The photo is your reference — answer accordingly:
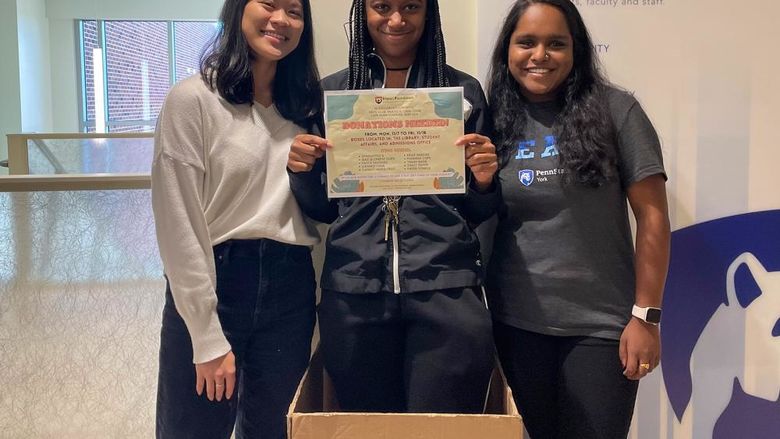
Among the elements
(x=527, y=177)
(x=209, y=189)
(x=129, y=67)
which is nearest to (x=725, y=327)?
(x=527, y=177)

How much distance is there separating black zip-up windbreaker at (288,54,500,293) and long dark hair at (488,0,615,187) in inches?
3.6

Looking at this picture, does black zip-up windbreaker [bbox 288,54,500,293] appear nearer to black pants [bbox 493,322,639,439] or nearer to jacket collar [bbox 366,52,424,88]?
jacket collar [bbox 366,52,424,88]

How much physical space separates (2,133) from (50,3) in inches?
73.5

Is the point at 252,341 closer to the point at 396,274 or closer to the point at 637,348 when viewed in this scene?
the point at 396,274

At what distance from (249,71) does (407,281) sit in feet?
1.83

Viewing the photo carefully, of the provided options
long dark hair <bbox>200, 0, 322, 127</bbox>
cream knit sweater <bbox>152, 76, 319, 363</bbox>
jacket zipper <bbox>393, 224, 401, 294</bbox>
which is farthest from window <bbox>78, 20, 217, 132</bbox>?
jacket zipper <bbox>393, 224, 401, 294</bbox>

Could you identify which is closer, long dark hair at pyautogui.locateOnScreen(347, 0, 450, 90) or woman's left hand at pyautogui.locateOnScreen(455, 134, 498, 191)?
woman's left hand at pyautogui.locateOnScreen(455, 134, 498, 191)

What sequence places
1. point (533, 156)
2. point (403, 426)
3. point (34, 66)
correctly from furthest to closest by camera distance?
point (34, 66) → point (533, 156) → point (403, 426)

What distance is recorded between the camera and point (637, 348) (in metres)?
1.36

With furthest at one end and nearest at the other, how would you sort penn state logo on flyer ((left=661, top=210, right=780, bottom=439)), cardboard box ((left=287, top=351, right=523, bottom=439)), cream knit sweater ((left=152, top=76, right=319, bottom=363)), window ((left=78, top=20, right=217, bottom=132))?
window ((left=78, top=20, right=217, bottom=132)), penn state logo on flyer ((left=661, top=210, right=780, bottom=439)), cream knit sweater ((left=152, top=76, right=319, bottom=363)), cardboard box ((left=287, top=351, right=523, bottom=439))

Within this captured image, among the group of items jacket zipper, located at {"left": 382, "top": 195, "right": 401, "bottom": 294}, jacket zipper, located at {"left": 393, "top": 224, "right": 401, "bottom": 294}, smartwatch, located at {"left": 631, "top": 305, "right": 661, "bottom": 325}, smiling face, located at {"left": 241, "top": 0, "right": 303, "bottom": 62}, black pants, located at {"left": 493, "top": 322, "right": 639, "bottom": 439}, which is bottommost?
black pants, located at {"left": 493, "top": 322, "right": 639, "bottom": 439}

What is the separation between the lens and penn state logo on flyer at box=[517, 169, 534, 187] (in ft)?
4.66

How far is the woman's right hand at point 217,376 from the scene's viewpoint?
1.32m

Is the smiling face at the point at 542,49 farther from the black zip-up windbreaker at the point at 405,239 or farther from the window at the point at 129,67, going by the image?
the window at the point at 129,67
